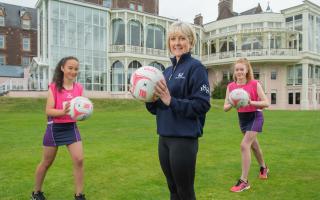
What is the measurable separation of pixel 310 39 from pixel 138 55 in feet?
81.5

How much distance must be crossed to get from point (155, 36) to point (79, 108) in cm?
4005

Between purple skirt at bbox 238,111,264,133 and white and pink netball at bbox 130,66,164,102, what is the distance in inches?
124

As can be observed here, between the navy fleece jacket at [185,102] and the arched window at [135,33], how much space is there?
38.3 meters

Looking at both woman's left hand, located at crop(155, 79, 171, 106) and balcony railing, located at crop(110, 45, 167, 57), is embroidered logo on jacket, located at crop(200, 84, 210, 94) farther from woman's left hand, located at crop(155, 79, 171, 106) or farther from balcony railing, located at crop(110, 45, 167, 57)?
balcony railing, located at crop(110, 45, 167, 57)

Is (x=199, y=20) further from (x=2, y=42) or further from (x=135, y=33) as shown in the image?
(x=2, y=42)

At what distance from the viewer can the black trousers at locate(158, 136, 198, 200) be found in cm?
329

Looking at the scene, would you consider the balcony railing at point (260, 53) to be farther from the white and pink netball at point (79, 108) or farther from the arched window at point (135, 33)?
the white and pink netball at point (79, 108)

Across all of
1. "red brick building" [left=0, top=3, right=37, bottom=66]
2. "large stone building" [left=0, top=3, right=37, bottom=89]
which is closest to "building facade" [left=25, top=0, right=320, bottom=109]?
"large stone building" [left=0, top=3, right=37, bottom=89]

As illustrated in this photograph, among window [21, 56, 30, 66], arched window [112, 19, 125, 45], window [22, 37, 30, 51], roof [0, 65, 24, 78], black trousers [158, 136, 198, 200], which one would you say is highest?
window [22, 37, 30, 51]

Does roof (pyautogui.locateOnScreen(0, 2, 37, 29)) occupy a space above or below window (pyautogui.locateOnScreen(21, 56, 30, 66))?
above

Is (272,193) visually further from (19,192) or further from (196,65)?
(19,192)

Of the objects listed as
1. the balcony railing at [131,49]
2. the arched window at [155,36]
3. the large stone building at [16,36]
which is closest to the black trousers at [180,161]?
the balcony railing at [131,49]

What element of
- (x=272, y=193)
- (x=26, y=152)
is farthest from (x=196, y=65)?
(x=26, y=152)

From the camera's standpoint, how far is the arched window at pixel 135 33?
1617 inches
